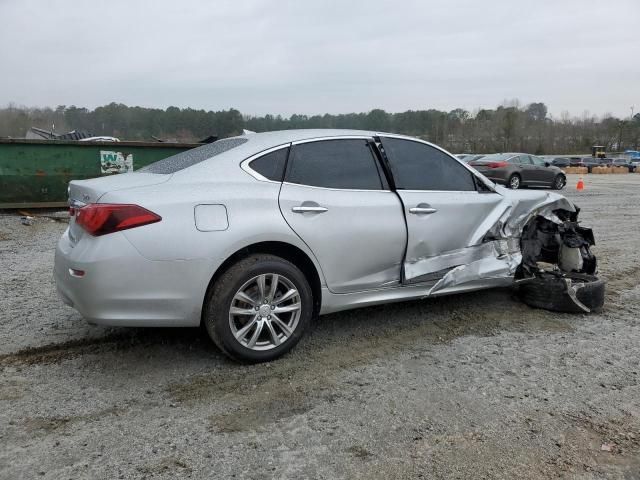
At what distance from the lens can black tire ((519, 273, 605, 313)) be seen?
15.4ft

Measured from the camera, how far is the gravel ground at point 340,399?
2.51 metres

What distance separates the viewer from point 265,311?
11.5 feet

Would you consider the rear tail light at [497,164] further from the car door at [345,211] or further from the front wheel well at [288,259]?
the front wheel well at [288,259]

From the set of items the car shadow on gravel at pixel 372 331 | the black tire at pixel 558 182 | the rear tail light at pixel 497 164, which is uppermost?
the rear tail light at pixel 497 164

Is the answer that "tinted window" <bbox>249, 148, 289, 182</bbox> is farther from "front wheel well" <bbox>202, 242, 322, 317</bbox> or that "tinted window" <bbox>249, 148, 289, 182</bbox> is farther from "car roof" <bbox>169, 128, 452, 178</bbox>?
"front wheel well" <bbox>202, 242, 322, 317</bbox>

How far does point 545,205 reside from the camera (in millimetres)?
5012

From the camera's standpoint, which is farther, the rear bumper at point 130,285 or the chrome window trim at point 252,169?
the chrome window trim at point 252,169

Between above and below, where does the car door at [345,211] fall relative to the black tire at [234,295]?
above

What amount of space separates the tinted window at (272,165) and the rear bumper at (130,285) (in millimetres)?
803

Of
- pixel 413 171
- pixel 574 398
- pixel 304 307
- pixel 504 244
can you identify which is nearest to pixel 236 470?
pixel 304 307

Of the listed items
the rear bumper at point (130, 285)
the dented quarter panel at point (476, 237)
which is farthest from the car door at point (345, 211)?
the rear bumper at point (130, 285)

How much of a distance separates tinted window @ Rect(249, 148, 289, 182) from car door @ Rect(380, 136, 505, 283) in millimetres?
969

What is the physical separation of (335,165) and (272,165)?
1.74ft

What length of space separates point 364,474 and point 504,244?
296cm
